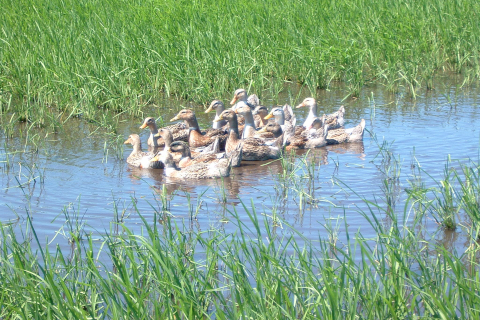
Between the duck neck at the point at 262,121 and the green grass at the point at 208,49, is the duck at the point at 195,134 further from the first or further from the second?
the green grass at the point at 208,49

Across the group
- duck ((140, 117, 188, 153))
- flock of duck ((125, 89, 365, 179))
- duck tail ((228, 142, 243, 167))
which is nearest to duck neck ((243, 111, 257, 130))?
flock of duck ((125, 89, 365, 179))

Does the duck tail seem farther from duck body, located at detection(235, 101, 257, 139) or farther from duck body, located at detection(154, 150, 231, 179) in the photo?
duck body, located at detection(235, 101, 257, 139)

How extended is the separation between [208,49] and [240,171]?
3755 millimetres

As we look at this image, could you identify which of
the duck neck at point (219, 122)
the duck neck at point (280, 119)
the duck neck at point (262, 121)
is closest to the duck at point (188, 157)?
the duck neck at point (219, 122)

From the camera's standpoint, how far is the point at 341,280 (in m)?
3.65

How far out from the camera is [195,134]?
968 cm

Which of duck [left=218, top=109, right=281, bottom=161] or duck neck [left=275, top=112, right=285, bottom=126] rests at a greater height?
duck neck [left=275, top=112, right=285, bottom=126]

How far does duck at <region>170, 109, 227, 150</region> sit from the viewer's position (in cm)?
955

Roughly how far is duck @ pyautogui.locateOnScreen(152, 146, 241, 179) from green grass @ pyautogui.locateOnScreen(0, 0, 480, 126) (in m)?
2.32

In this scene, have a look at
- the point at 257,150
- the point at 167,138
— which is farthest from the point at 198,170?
the point at 167,138

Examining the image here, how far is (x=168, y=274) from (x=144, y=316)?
28 cm

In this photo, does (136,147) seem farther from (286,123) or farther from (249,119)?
(286,123)

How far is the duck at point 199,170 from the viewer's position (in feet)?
25.9

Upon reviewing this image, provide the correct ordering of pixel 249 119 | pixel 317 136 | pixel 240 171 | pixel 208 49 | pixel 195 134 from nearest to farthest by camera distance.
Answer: pixel 240 171, pixel 317 136, pixel 195 134, pixel 249 119, pixel 208 49
